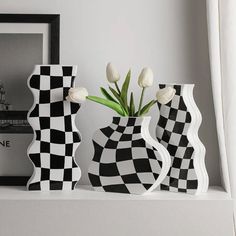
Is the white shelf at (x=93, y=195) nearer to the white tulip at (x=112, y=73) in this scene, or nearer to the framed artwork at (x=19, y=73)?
the framed artwork at (x=19, y=73)

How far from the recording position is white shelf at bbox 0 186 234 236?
5.45 feet

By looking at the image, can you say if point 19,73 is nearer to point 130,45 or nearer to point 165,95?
point 130,45

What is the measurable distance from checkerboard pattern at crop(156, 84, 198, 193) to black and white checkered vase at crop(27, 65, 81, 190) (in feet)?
1.12

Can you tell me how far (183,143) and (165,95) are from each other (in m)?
0.20

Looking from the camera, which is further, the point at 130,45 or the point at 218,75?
the point at 130,45

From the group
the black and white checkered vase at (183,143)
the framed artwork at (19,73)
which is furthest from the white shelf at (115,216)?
the framed artwork at (19,73)

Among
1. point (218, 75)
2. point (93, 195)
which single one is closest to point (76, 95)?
point (93, 195)

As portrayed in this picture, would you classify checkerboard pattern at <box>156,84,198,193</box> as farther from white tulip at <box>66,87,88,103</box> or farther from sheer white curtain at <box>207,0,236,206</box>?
white tulip at <box>66,87,88,103</box>

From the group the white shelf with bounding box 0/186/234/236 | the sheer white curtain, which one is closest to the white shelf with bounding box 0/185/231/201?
the white shelf with bounding box 0/186/234/236

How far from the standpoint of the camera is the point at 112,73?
1.81 m

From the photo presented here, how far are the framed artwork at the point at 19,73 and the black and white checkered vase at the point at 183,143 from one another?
518 millimetres

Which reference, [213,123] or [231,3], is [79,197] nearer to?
[213,123]

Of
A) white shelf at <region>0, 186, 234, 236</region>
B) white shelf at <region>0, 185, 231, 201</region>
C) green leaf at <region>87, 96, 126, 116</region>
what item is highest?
green leaf at <region>87, 96, 126, 116</region>

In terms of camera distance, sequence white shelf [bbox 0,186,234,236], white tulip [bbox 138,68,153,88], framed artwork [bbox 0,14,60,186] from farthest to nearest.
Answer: framed artwork [bbox 0,14,60,186]
white tulip [bbox 138,68,153,88]
white shelf [bbox 0,186,234,236]
